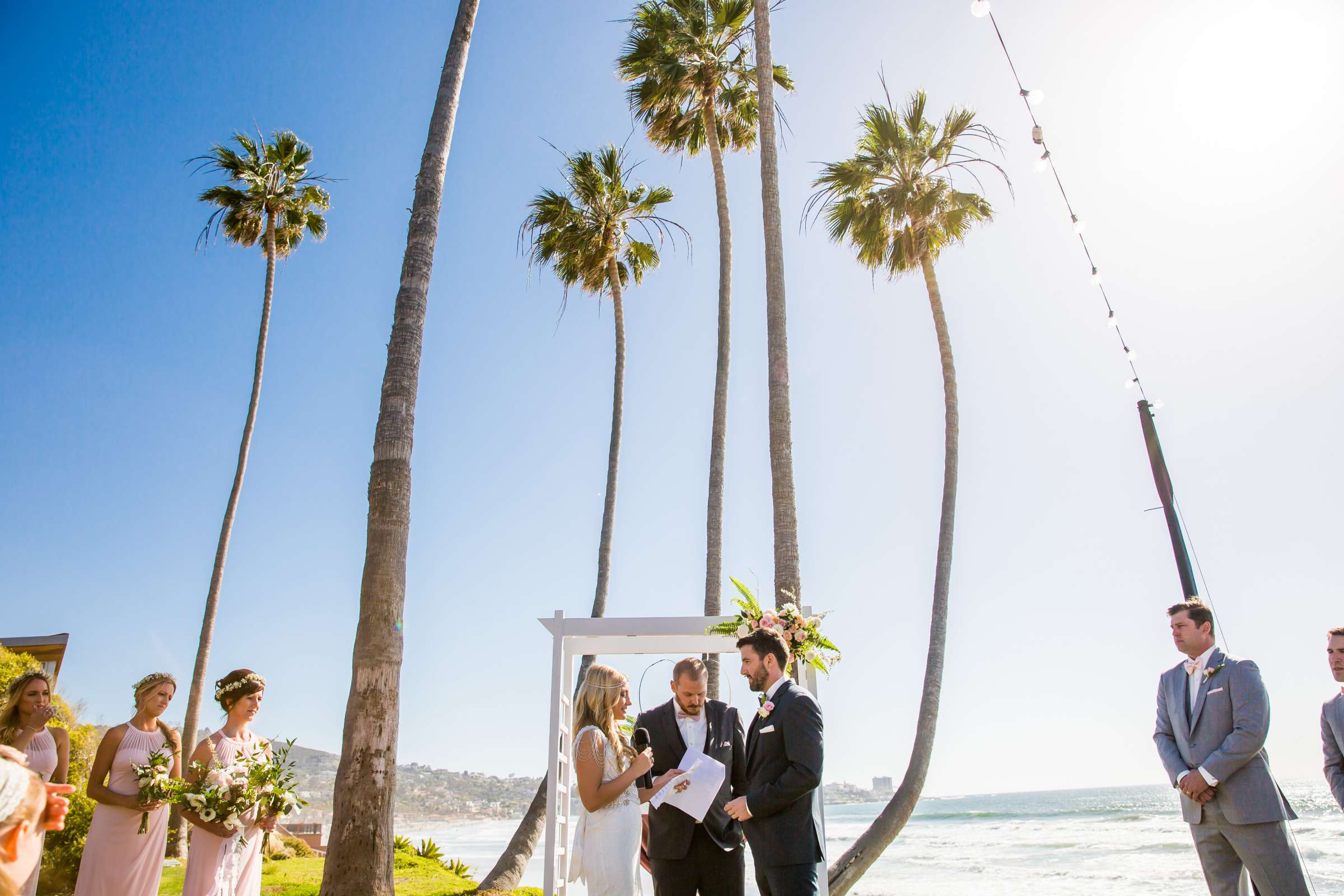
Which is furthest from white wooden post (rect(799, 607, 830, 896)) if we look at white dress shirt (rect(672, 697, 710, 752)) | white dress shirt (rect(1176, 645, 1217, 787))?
white dress shirt (rect(1176, 645, 1217, 787))

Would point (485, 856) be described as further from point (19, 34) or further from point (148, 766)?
point (19, 34)

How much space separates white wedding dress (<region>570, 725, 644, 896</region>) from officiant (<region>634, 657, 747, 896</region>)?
145mm

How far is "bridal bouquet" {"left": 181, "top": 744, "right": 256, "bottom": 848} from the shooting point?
4.76 metres

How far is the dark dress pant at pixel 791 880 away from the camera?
13.9 ft

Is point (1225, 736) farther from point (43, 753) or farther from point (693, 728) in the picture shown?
point (43, 753)

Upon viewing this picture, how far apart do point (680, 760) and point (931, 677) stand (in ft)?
25.3

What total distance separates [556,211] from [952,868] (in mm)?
22611

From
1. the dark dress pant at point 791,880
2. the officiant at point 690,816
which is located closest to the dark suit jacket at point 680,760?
the officiant at point 690,816

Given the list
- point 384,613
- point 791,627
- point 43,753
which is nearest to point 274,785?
point 384,613

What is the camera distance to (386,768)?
18.6 ft

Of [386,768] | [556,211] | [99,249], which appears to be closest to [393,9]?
[556,211]

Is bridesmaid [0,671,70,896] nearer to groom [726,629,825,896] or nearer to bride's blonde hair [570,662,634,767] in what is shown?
bride's blonde hair [570,662,634,767]

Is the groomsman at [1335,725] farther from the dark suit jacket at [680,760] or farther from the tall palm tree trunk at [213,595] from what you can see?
the tall palm tree trunk at [213,595]

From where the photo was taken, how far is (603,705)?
4.70 metres
